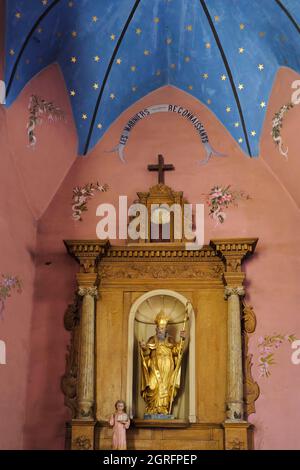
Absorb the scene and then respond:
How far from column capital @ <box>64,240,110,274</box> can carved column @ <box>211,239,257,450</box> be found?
1.22 m

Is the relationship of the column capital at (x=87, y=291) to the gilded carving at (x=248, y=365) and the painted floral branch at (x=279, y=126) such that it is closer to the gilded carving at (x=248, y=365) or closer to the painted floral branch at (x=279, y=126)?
the gilded carving at (x=248, y=365)

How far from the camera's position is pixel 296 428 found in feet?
23.6

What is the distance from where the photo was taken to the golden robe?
7.36m

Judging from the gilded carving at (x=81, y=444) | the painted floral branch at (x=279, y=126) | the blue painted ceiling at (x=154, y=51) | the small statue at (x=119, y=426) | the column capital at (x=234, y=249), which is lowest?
the gilded carving at (x=81, y=444)

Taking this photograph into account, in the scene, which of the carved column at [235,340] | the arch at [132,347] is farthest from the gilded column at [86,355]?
the carved column at [235,340]

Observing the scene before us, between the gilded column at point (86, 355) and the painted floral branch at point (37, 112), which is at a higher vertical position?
the painted floral branch at point (37, 112)

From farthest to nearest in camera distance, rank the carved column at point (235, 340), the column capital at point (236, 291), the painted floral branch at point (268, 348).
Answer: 1. the column capital at point (236, 291)
2. the painted floral branch at point (268, 348)
3. the carved column at point (235, 340)

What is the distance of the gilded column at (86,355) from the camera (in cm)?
726

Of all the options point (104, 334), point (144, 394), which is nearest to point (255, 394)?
point (144, 394)

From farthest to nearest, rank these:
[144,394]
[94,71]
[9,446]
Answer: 1. [94,71]
2. [144,394]
3. [9,446]

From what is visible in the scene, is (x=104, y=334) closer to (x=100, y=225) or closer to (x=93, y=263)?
(x=93, y=263)

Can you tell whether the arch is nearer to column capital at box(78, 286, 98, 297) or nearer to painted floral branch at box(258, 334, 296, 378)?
column capital at box(78, 286, 98, 297)

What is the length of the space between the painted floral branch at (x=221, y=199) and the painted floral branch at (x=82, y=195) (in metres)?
1.25
